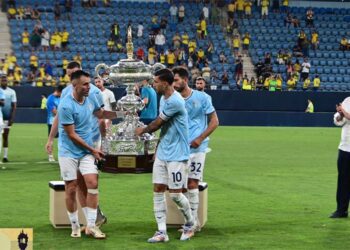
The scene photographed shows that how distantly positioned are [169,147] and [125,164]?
0.84 meters

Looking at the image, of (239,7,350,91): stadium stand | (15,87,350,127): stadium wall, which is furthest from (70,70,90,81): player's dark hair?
(239,7,350,91): stadium stand

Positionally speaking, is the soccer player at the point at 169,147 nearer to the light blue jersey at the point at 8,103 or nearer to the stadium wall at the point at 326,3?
the light blue jersey at the point at 8,103

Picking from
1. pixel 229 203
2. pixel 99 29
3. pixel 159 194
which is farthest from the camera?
pixel 99 29

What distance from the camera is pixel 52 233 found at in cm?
1002

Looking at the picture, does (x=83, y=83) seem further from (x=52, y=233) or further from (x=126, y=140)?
(x=52, y=233)

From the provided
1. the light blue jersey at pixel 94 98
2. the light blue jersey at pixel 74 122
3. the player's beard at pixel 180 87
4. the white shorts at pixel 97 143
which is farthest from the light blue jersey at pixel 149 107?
the light blue jersey at pixel 74 122

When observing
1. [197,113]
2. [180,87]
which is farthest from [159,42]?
[180,87]

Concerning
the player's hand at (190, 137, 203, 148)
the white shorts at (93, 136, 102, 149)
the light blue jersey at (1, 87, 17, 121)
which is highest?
the player's hand at (190, 137, 203, 148)

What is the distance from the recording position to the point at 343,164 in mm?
11375

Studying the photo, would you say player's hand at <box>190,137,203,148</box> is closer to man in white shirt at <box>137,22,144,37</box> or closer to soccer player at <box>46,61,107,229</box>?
soccer player at <box>46,61,107,229</box>

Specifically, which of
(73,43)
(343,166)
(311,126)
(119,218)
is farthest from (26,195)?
(73,43)

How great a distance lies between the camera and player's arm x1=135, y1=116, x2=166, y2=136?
928 centimetres

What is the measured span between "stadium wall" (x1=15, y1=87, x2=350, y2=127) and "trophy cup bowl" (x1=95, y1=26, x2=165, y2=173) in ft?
87.1

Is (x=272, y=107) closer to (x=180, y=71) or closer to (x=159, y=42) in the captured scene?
(x=159, y=42)
